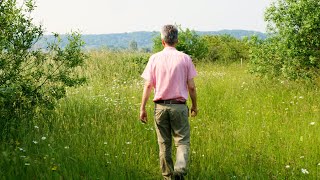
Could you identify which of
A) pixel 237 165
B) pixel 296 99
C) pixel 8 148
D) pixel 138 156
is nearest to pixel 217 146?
pixel 237 165

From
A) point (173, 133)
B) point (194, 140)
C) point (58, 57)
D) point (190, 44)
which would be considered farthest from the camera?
point (190, 44)

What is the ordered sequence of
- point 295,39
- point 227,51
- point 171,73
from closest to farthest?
point 171,73, point 295,39, point 227,51

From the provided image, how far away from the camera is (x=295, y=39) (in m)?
9.97

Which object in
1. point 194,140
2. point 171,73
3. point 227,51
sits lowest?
point 227,51

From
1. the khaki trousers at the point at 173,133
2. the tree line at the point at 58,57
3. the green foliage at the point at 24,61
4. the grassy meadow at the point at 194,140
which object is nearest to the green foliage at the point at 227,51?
the tree line at the point at 58,57

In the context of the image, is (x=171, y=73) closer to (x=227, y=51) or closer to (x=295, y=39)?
(x=295, y=39)

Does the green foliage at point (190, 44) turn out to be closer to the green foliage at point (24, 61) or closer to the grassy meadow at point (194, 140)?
the grassy meadow at point (194, 140)

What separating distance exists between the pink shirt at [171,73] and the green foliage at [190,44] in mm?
15414

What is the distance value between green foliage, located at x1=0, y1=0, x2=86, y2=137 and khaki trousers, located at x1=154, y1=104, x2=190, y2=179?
2.61 m

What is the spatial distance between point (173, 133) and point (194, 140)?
1456 millimetres

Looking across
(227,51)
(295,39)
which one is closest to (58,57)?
(295,39)

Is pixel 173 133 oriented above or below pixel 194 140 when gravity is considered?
above

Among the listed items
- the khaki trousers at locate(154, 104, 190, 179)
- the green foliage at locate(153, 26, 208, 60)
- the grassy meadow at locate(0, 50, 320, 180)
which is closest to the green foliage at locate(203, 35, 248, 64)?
the green foliage at locate(153, 26, 208, 60)

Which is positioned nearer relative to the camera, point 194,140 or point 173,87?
point 173,87
